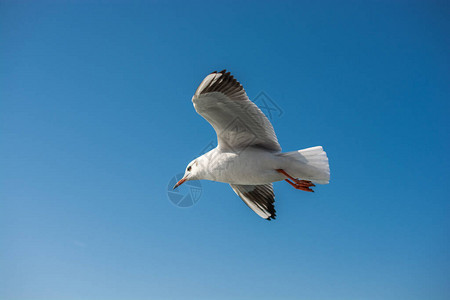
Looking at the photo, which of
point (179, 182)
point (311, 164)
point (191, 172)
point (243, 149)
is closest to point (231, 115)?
point (243, 149)

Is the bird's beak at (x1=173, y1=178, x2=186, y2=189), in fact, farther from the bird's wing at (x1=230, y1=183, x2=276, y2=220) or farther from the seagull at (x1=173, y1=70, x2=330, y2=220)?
the bird's wing at (x1=230, y1=183, x2=276, y2=220)

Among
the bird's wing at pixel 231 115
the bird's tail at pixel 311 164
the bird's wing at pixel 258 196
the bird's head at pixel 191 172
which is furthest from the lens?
the bird's wing at pixel 258 196

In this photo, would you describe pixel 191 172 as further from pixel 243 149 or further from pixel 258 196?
pixel 258 196

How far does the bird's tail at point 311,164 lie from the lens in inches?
181

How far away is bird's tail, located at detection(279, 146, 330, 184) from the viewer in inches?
181

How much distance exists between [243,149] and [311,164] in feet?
3.28

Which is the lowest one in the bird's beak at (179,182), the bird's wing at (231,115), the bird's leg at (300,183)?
the bird's leg at (300,183)

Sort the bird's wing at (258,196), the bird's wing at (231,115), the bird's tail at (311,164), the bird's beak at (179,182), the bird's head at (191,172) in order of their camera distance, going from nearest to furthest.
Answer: the bird's wing at (231,115) → the bird's tail at (311,164) → the bird's head at (191,172) → the bird's beak at (179,182) → the bird's wing at (258,196)

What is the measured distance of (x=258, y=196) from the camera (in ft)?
19.5

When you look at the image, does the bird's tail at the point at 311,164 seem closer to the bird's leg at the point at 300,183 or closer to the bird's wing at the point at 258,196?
the bird's leg at the point at 300,183

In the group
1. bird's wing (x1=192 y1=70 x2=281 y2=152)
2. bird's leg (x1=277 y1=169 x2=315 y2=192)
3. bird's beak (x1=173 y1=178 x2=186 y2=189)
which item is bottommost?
bird's leg (x1=277 y1=169 x2=315 y2=192)

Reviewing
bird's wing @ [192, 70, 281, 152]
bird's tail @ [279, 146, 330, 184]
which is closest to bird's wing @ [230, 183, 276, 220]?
bird's wing @ [192, 70, 281, 152]

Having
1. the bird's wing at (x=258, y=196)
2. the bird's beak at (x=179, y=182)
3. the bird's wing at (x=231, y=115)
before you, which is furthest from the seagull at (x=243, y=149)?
the bird's wing at (x=258, y=196)

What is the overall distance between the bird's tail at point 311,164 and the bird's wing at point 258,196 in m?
1.24
